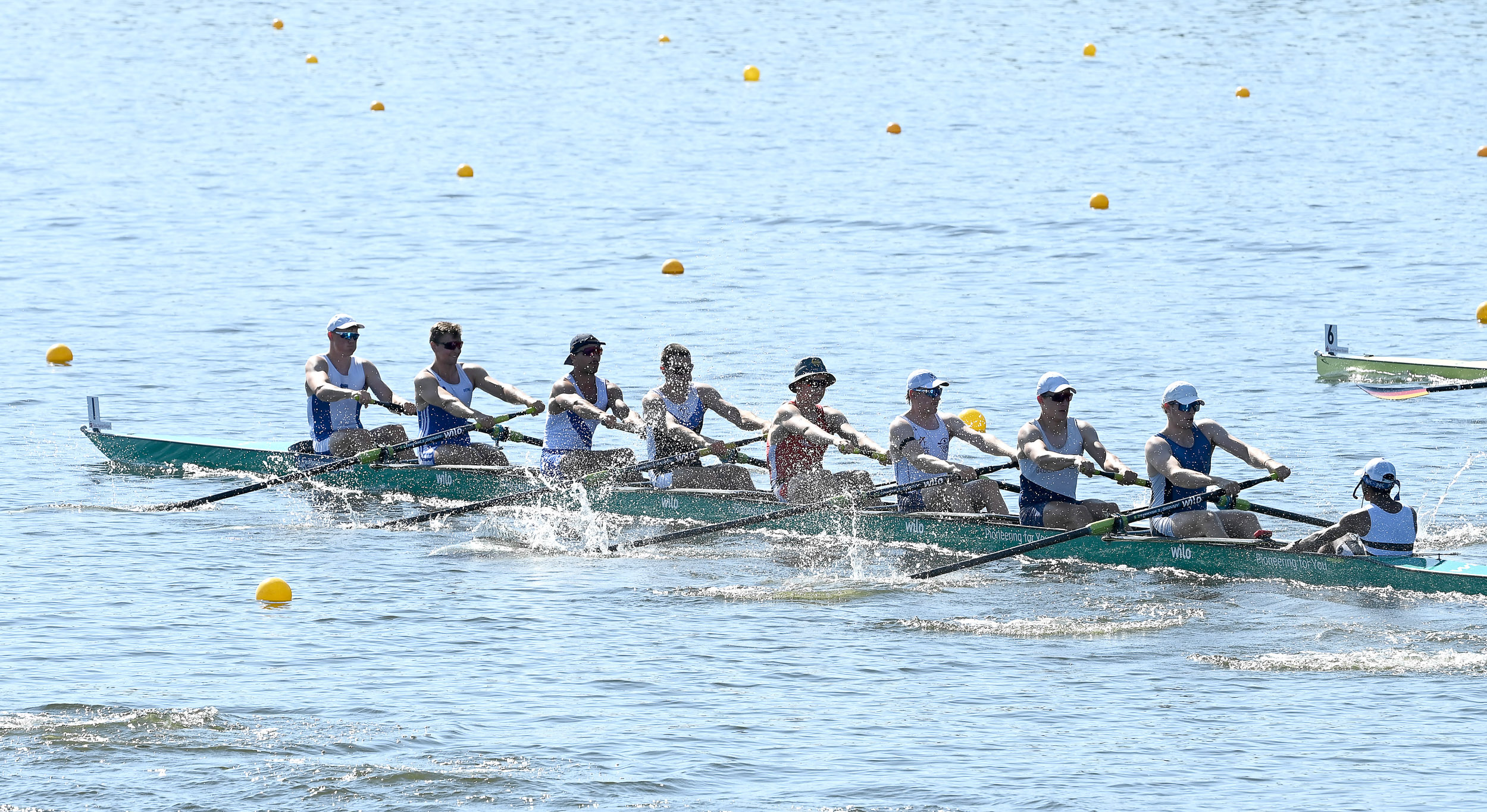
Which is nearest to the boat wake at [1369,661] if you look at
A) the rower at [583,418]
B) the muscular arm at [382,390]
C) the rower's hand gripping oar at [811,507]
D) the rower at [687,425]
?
the rower's hand gripping oar at [811,507]

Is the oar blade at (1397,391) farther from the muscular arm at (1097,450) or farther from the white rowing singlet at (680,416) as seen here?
the white rowing singlet at (680,416)

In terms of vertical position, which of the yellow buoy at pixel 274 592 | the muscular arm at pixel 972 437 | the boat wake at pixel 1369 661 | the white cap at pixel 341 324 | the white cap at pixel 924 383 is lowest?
the boat wake at pixel 1369 661

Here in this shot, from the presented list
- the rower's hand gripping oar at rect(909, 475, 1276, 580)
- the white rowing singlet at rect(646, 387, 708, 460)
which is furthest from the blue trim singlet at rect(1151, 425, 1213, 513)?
the white rowing singlet at rect(646, 387, 708, 460)

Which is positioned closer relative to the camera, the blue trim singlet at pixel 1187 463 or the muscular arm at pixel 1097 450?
the blue trim singlet at pixel 1187 463

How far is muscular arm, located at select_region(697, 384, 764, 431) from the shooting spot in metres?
15.6

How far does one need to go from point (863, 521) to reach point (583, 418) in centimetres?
260

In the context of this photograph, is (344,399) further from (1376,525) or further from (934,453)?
(1376,525)

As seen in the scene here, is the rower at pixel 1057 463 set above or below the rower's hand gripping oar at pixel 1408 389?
below

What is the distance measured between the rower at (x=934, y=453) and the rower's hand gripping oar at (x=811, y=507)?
7 centimetres

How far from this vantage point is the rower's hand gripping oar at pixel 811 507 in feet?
47.1

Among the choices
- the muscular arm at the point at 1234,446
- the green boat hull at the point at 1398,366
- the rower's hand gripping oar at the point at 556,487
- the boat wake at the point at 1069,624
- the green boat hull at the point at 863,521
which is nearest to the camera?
the boat wake at the point at 1069,624

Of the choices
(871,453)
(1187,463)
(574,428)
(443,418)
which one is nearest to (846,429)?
(871,453)

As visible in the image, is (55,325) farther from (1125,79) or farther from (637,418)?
(1125,79)

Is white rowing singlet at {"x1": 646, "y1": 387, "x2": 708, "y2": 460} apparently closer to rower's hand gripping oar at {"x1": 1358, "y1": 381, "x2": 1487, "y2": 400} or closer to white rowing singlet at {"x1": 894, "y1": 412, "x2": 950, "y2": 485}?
white rowing singlet at {"x1": 894, "y1": 412, "x2": 950, "y2": 485}
